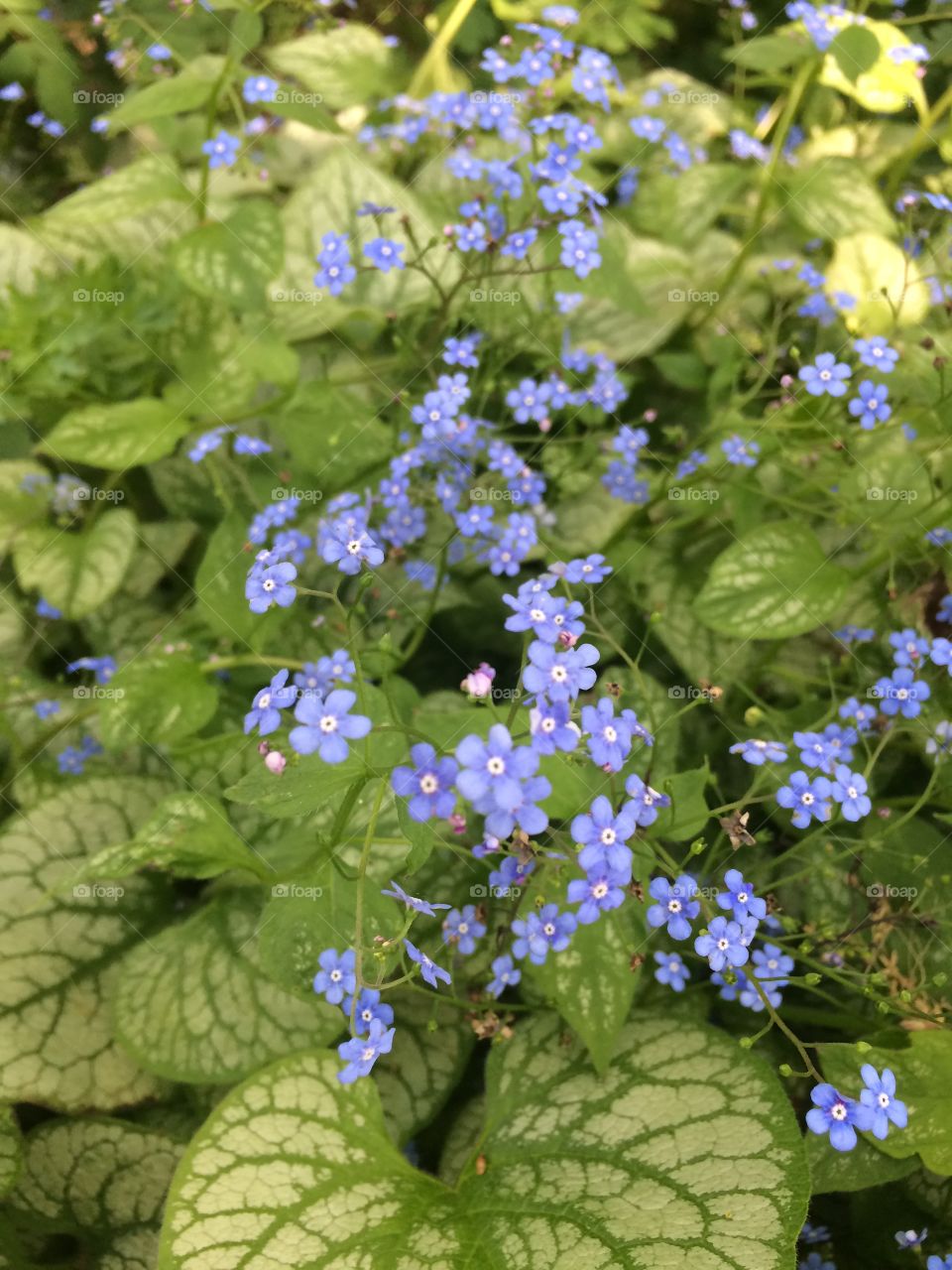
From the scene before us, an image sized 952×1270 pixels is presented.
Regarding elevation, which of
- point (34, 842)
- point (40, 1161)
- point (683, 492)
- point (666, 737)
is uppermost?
point (683, 492)

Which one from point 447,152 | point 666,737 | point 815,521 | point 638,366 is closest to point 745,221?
point 638,366

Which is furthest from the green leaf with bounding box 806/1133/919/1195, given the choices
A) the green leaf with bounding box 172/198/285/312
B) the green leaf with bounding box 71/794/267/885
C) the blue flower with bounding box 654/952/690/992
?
the green leaf with bounding box 172/198/285/312

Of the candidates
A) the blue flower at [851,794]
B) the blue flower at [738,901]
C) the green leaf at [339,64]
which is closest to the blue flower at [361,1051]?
the blue flower at [738,901]

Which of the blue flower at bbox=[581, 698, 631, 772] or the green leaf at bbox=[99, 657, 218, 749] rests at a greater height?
the blue flower at bbox=[581, 698, 631, 772]

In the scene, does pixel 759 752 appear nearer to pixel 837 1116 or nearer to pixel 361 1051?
pixel 837 1116

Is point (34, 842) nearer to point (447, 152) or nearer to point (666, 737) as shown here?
point (666, 737)

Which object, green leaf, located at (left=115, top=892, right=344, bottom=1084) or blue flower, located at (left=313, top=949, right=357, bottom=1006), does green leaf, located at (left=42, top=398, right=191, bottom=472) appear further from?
blue flower, located at (left=313, top=949, right=357, bottom=1006)
